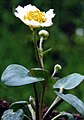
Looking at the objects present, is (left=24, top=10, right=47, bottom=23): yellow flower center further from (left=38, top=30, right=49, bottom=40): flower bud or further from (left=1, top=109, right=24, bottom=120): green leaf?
(left=1, top=109, right=24, bottom=120): green leaf

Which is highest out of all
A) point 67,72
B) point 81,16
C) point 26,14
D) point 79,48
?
point 81,16

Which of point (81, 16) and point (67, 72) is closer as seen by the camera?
point (67, 72)

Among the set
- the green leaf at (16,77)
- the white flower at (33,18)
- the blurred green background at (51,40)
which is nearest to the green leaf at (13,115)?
the green leaf at (16,77)

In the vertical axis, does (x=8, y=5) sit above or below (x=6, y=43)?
above

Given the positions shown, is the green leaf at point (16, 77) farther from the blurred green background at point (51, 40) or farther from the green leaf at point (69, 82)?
the blurred green background at point (51, 40)

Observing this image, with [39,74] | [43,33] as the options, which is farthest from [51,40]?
[39,74]

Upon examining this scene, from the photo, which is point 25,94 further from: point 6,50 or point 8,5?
point 8,5

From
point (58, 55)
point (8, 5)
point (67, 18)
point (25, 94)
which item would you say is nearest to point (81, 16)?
point (67, 18)
